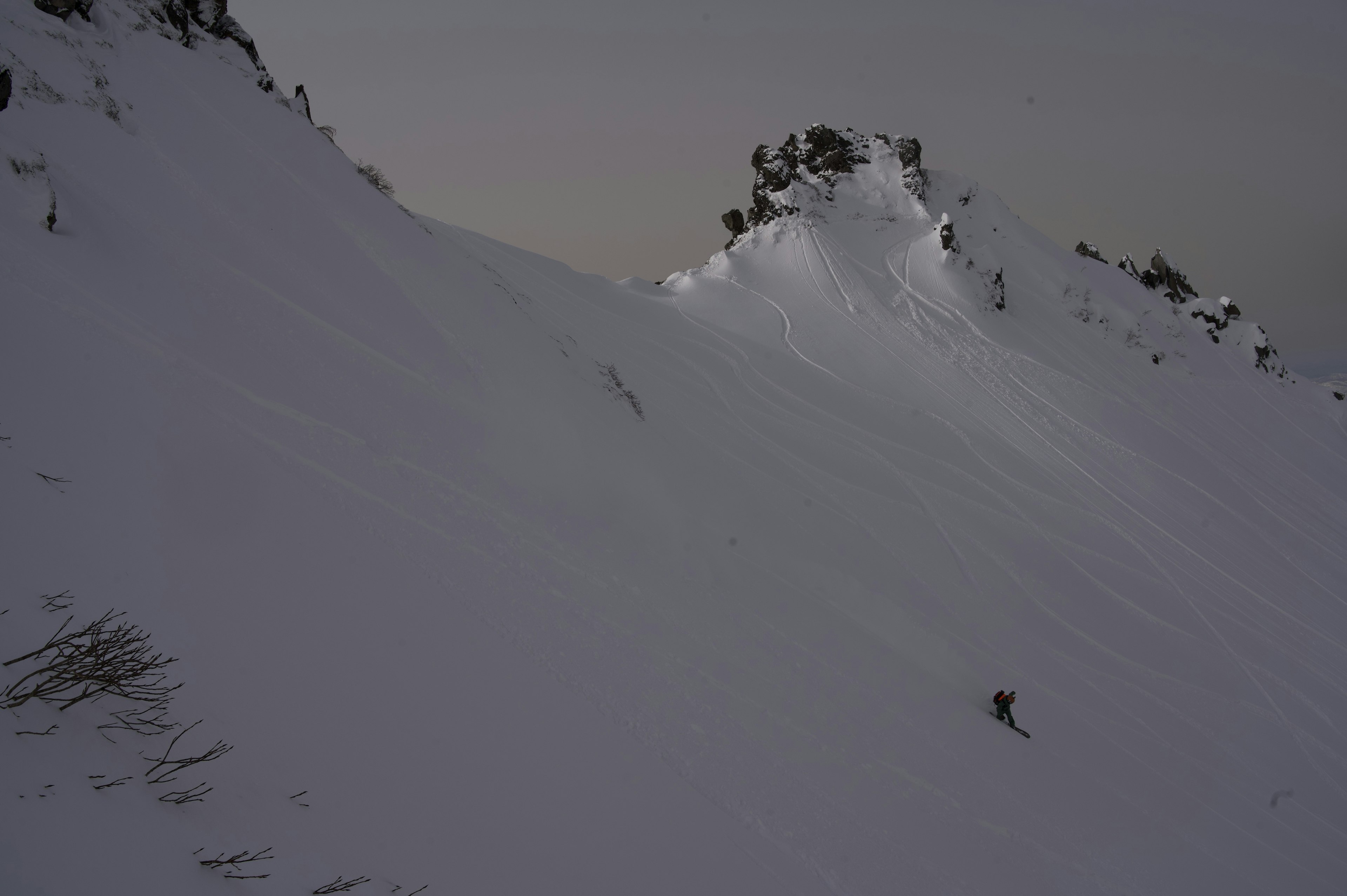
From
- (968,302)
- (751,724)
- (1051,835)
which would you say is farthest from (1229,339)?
(751,724)

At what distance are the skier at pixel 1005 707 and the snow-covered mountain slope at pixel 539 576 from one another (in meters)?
0.37

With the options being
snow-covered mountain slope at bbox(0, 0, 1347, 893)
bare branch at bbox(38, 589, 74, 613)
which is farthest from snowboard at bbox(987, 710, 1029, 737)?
bare branch at bbox(38, 589, 74, 613)

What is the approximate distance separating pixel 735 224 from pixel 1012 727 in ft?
98.0

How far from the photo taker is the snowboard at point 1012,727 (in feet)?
39.9

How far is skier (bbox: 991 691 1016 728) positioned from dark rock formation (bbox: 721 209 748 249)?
28.4 metres

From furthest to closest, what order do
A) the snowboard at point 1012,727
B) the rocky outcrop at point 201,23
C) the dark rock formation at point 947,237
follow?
1. the dark rock formation at point 947,237
2. the rocky outcrop at point 201,23
3. the snowboard at point 1012,727

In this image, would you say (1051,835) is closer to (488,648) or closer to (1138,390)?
(488,648)

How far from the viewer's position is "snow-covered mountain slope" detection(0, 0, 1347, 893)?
5.40 m

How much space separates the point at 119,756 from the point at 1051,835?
38.3 feet

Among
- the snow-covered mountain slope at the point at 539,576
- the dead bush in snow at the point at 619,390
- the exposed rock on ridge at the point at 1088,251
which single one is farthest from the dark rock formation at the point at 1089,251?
the dead bush in snow at the point at 619,390

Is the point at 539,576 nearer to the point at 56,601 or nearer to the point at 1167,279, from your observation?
the point at 56,601

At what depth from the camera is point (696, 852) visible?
22.7 feet

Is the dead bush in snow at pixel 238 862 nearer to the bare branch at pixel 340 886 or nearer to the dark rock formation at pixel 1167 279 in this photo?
the bare branch at pixel 340 886

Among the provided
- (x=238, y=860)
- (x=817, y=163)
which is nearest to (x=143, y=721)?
(x=238, y=860)
